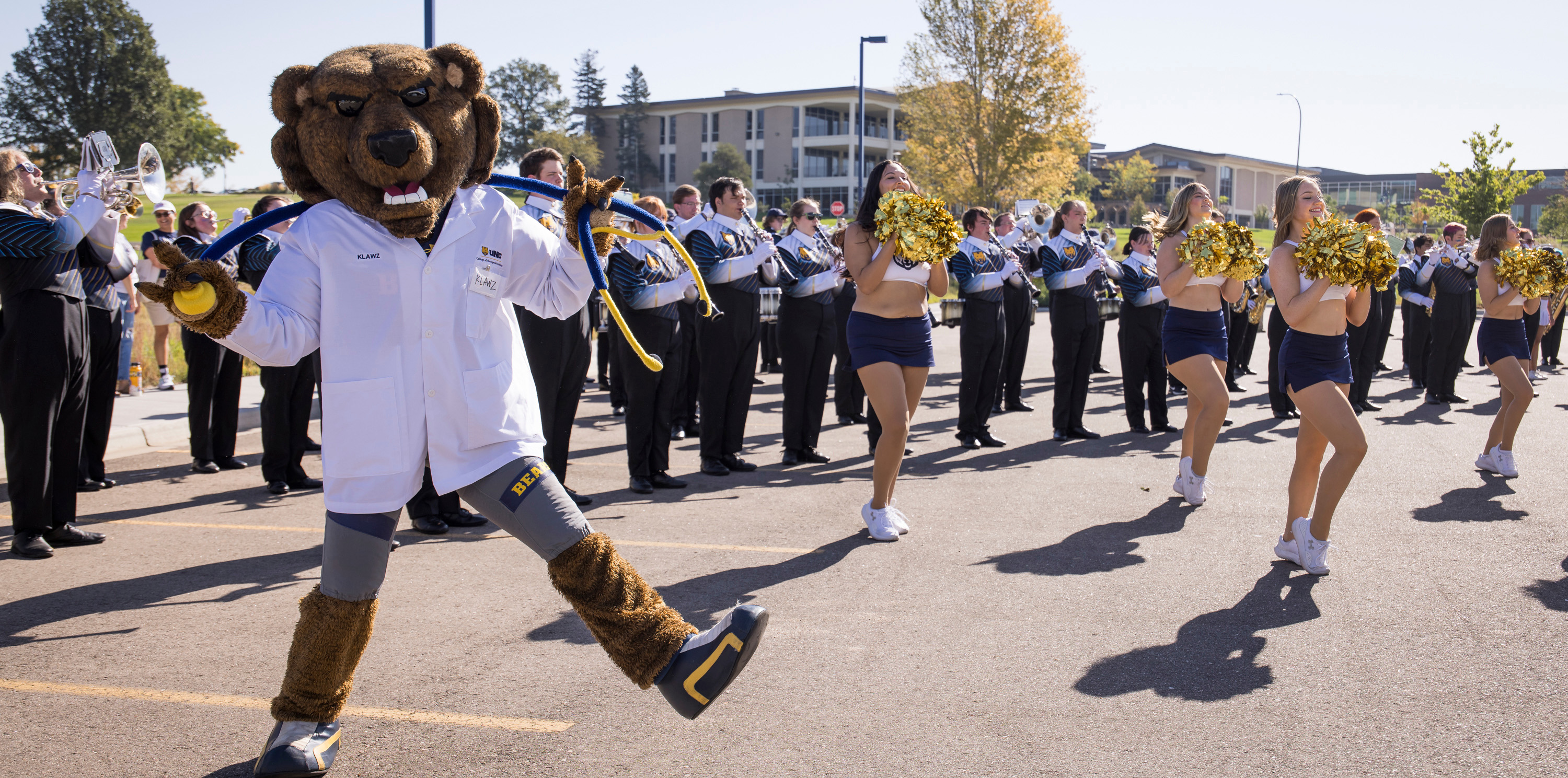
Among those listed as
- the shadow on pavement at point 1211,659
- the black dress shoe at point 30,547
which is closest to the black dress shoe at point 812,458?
the shadow on pavement at point 1211,659

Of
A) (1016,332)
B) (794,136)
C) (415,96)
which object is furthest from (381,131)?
(794,136)

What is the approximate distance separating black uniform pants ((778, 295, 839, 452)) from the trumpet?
4.46 m

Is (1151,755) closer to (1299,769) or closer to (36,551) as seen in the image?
(1299,769)

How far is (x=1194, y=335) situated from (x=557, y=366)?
4.16 meters

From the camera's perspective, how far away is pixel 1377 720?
3.54 meters

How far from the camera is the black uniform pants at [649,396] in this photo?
7508 millimetres

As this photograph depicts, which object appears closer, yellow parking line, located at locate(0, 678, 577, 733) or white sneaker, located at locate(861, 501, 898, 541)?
yellow parking line, located at locate(0, 678, 577, 733)

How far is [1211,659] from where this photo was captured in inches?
162

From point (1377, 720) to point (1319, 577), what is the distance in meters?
1.87

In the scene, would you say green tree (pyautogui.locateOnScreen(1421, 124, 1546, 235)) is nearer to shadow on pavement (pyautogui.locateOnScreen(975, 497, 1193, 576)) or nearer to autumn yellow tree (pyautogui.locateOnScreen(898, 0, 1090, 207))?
autumn yellow tree (pyautogui.locateOnScreen(898, 0, 1090, 207))

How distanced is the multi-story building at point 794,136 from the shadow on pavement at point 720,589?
66.5 m

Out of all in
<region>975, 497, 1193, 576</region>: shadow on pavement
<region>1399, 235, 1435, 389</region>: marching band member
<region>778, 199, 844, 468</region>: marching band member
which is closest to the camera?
<region>975, 497, 1193, 576</region>: shadow on pavement

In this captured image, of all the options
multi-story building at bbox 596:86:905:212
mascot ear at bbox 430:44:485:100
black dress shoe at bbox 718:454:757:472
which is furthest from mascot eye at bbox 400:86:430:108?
multi-story building at bbox 596:86:905:212

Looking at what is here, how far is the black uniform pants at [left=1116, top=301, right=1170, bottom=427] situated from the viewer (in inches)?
394
